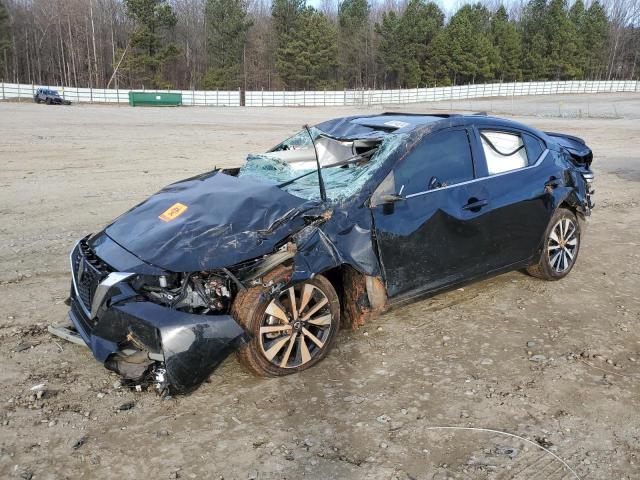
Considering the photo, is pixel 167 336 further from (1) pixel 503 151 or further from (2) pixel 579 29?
(2) pixel 579 29

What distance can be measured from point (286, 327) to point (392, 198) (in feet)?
3.99

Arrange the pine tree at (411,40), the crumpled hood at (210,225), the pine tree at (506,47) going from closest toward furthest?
the crumpled hood at (210,225) < the pine tree at (411,40) < the pine tree at (506,47)

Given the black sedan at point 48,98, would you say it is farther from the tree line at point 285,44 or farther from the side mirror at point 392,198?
the side mirror at point 392,198

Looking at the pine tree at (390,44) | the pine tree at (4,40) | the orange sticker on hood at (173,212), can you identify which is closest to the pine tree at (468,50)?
the pine tree at (390,44)

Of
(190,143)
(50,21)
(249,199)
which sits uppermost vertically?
(50,21)

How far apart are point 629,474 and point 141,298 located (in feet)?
9.44

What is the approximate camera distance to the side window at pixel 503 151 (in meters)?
4.91

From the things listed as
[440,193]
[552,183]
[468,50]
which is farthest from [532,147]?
[468,50]

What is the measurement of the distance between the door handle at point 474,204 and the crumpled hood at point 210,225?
141 centimetres

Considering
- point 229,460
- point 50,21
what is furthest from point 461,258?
point 50,21

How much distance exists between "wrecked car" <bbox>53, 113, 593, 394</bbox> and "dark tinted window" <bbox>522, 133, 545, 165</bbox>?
0.02 meters

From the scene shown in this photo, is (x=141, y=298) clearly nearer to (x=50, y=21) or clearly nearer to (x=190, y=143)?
(x=190, y=143)

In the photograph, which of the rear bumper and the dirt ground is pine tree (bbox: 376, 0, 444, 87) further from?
the rear bumper

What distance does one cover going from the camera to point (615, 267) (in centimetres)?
623
